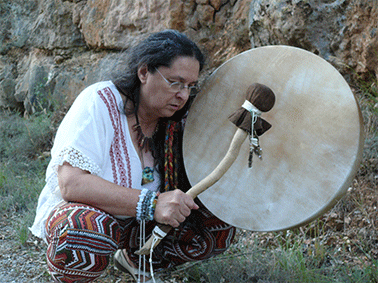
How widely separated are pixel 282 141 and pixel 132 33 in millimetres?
2889

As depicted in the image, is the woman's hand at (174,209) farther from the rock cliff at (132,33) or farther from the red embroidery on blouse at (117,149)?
the rock cliff at (132,33)

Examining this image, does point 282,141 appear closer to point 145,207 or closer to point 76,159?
point 145,207

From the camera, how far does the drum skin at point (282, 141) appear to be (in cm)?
160

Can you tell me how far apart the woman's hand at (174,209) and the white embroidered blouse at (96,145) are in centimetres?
28

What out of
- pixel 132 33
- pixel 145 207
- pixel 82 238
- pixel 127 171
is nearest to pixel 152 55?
pixel 127 171

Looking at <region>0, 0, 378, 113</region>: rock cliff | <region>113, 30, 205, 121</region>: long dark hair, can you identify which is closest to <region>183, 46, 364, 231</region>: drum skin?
<region>113, 30, 205, 121</region>: long dark hair

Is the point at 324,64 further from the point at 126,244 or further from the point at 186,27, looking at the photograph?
the point at 186,27

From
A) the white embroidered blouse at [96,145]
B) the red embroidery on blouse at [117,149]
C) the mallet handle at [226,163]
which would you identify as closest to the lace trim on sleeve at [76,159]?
the white embroidered blouse at [96,145]

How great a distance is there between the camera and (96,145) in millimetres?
1765

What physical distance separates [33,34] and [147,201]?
4.39m

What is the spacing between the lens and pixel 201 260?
7.12 feet

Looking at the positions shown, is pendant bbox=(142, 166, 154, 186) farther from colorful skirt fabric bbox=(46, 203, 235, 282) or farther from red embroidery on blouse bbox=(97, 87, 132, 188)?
colorful skirt fabric bbox=(46, 203, 235, 282)

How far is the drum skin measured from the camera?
1.60 metres

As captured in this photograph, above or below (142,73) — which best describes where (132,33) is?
below
